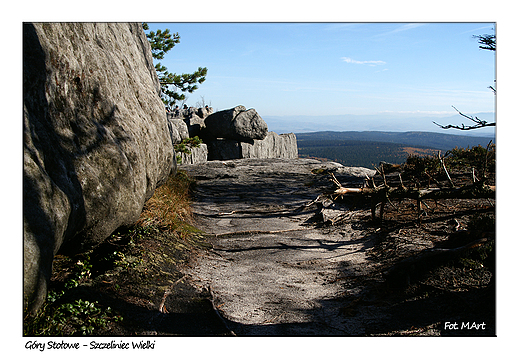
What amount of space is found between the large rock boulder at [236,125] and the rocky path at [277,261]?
9.70 meters

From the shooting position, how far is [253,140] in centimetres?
2033

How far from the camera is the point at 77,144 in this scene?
11.2 feet

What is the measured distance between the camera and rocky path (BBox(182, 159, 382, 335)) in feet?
11.2

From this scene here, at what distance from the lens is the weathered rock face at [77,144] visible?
2605mm

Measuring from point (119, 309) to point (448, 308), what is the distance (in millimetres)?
3005

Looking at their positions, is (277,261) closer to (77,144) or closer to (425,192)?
(425,192)

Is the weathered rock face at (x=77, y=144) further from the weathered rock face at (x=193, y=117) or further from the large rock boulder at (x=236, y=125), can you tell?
the weathered rock face at (x=193, y=117)

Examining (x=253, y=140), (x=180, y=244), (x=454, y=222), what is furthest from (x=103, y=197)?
(x=253, y=140)

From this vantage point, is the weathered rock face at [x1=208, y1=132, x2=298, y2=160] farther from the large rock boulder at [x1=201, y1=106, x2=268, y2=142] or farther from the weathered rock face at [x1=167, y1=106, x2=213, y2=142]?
the weathered rock face at [x1=167, y1=106, x2=213, y2=142]

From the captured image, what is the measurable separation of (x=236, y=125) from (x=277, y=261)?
14.7 meters

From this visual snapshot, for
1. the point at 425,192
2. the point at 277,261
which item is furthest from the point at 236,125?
the point at 425,192

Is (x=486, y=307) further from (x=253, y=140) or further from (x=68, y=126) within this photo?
(x=253, y=140)

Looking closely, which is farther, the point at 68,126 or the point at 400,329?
the point at 68,126

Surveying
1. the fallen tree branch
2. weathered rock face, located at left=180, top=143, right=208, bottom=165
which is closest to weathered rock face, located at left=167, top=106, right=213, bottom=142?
weathered rock face, located at left=180, top=143, right=208, bottom=165
